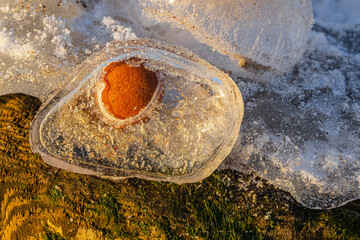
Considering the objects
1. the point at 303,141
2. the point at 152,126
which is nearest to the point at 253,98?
the point at 303,141

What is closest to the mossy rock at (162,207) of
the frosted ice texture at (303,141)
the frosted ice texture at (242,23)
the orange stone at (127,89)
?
the frosted ice texture at (303,141)

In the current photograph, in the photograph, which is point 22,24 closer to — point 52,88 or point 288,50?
point 52,88

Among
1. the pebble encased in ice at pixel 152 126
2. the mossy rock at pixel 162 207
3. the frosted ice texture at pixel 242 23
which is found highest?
the frosted ice texture at pixel 242 23

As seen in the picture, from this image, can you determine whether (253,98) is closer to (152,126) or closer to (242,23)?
(242,23)

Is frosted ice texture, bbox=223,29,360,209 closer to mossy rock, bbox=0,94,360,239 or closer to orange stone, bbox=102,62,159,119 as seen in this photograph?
mossy rock, bbox=0,94,360,239

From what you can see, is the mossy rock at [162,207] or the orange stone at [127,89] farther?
the mossy rock at [162,207]

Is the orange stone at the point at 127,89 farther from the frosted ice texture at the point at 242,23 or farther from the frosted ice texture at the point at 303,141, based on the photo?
the frosted ice texture at the point at 303,141
